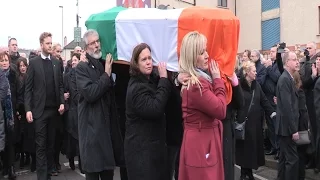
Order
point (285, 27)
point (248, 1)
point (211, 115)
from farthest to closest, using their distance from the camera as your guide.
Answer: point (248, 1) < point (285, 27) < point (211, 115)

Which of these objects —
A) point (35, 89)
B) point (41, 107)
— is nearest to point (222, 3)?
point (35, 89)

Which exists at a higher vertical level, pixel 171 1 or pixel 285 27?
pixel 171 1

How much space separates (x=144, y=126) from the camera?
3695 millimetres

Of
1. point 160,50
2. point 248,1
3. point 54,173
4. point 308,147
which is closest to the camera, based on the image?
point 160,50

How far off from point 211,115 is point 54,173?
455 centimetres

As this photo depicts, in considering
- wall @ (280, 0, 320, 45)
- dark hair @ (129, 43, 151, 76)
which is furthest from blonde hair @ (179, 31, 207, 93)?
wall @ (280, 0, 320, 45)

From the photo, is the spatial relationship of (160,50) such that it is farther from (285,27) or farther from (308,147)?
(285,27)

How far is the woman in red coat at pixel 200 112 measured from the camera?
322 centimetres

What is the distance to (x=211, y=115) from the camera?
3240 mm

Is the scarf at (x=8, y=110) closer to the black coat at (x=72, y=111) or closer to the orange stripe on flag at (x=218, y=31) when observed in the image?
the black coat at (x=72, y=111)

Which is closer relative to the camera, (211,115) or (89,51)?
(211,115)

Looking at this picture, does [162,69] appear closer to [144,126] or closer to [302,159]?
[144,126]

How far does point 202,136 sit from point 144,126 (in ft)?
2.08

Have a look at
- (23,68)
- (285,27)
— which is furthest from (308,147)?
(285,27)
